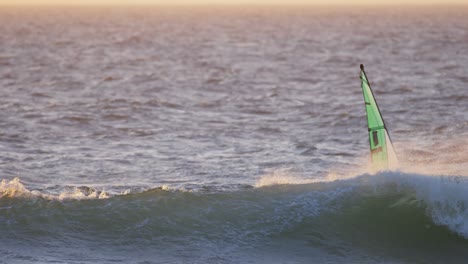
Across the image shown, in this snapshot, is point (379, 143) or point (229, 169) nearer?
point (379, 143)

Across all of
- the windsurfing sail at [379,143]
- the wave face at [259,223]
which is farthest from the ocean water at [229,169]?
the windsurfing sail at [379,143]

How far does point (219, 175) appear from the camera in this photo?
46.8 ft

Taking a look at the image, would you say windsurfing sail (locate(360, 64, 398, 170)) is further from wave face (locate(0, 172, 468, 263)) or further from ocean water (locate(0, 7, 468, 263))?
wave face (locate(0, 172, 468, 263))

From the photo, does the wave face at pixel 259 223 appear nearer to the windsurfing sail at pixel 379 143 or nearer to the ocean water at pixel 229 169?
the ocean water at pixel 229 169

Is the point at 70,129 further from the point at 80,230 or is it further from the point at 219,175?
the point at 80,230

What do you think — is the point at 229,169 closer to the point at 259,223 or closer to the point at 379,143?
the point at 379,143

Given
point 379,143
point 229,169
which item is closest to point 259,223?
point 379,143

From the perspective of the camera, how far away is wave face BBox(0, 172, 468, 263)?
1021 centimetres

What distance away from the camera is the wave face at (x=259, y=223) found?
10.2 meters

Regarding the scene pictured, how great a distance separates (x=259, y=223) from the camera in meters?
11.0

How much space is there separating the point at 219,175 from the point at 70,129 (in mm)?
5637

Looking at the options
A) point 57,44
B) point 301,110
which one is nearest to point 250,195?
point 301,110

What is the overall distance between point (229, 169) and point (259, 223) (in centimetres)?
375

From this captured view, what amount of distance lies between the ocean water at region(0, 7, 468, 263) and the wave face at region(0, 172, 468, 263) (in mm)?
24
